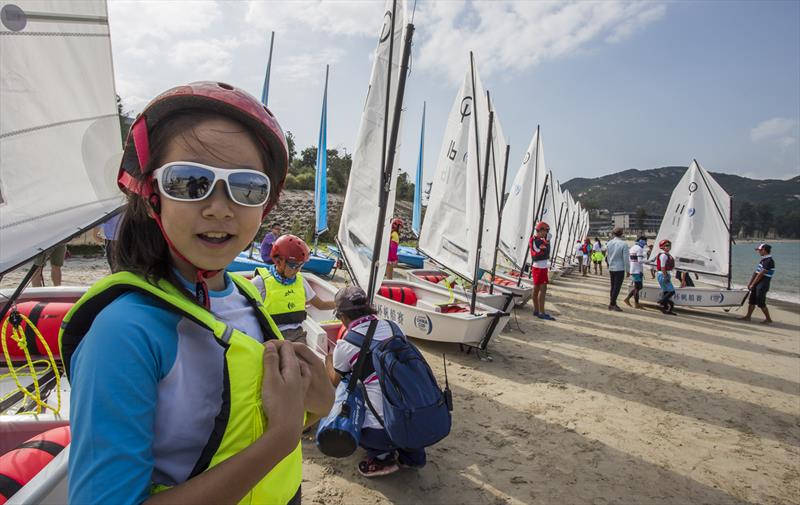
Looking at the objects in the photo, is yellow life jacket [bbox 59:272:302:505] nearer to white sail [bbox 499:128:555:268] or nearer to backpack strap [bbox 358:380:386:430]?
backpack strap [bbox 358:380:386:430]

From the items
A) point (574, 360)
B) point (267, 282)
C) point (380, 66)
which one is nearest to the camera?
point (267, 282)

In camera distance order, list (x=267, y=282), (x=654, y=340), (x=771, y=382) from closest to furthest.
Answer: (x=267, y=282), (x=771, y=382), (x=654, y=340)

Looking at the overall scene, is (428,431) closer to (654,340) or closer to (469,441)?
(469,441)

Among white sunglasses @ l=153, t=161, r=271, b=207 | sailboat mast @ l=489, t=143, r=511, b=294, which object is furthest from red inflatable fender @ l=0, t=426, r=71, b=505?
sailboat mast @ l=489, t=143, r=511, b=294

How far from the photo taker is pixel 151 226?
0.96 meters

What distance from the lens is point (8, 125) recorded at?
7.00ft

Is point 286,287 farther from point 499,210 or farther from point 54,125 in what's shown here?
point 499,210

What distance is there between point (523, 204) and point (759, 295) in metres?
6.91

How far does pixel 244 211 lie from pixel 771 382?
28.0ft

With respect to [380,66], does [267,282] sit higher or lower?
lower

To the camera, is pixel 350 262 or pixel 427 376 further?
pixel 350 262

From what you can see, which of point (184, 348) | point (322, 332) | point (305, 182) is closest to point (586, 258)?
point (305, 182)

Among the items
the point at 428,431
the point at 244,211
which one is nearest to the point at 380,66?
the point at 428,431

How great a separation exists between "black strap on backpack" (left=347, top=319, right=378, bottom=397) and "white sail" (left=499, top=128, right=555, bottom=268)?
31.5ft
